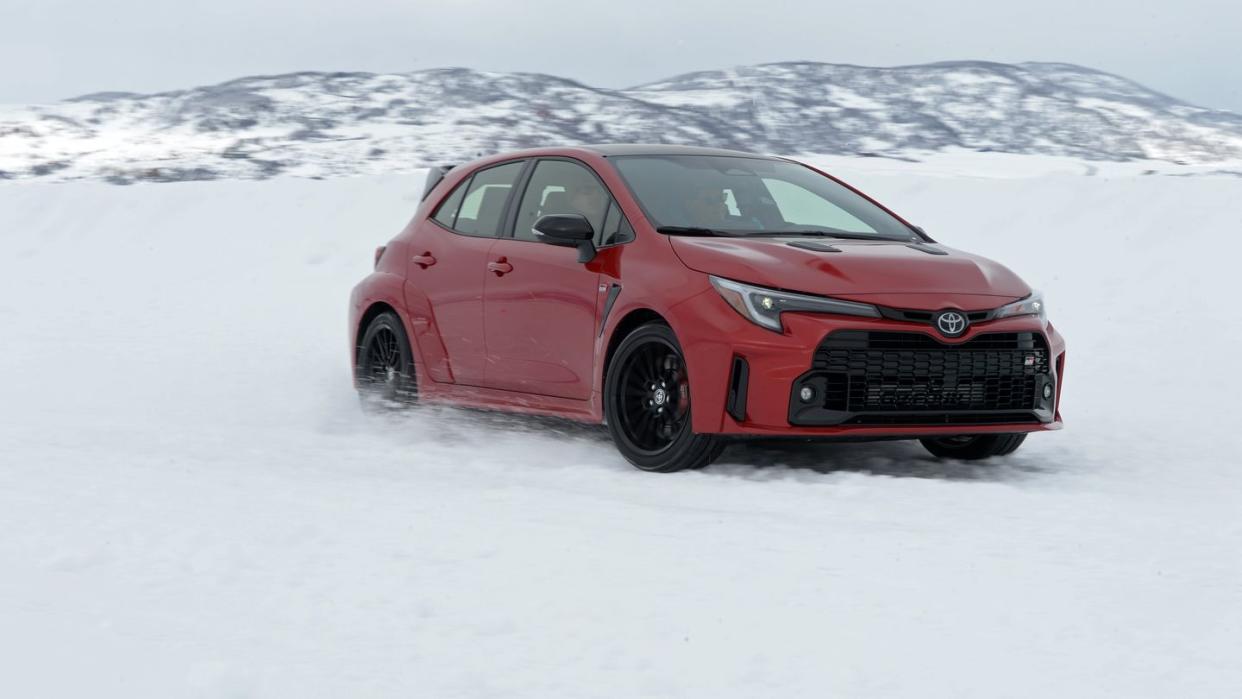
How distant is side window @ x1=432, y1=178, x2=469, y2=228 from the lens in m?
8.16

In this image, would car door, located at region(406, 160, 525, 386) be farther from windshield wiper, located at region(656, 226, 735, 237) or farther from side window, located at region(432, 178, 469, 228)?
windshield wiper, located at region(656, 226, 735, 237)

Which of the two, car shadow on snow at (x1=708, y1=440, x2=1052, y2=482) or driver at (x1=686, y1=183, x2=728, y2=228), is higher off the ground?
driver at (x1=686, y1=183, x2=728, y2=228)

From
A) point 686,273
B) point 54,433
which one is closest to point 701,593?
point 686,273

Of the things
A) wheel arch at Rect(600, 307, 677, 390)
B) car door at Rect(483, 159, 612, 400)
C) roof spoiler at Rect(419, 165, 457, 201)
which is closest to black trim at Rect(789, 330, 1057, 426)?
wheel arch at Rect(600, 307, 677, 390)

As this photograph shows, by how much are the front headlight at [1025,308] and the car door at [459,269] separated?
2585mm

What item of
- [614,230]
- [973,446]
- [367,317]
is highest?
[614,230]

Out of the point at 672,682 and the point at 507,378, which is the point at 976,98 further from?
the point at 672,682

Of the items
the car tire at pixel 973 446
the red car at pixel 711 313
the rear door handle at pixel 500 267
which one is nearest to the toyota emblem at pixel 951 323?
the red car at pixel 711 313

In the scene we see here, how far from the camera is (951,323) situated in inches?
239

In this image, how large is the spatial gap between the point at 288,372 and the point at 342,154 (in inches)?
1019

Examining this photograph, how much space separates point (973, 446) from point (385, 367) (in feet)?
10.9

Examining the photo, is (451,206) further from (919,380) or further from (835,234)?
(919,380)

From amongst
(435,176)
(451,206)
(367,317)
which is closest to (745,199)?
(451,206)

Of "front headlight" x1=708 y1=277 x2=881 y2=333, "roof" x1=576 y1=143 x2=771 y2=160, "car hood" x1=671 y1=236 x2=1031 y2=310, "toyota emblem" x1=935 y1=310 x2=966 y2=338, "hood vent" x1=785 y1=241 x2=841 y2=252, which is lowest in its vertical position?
"toyota emblem" x1=935 y1=310 x2=966 y2=338
